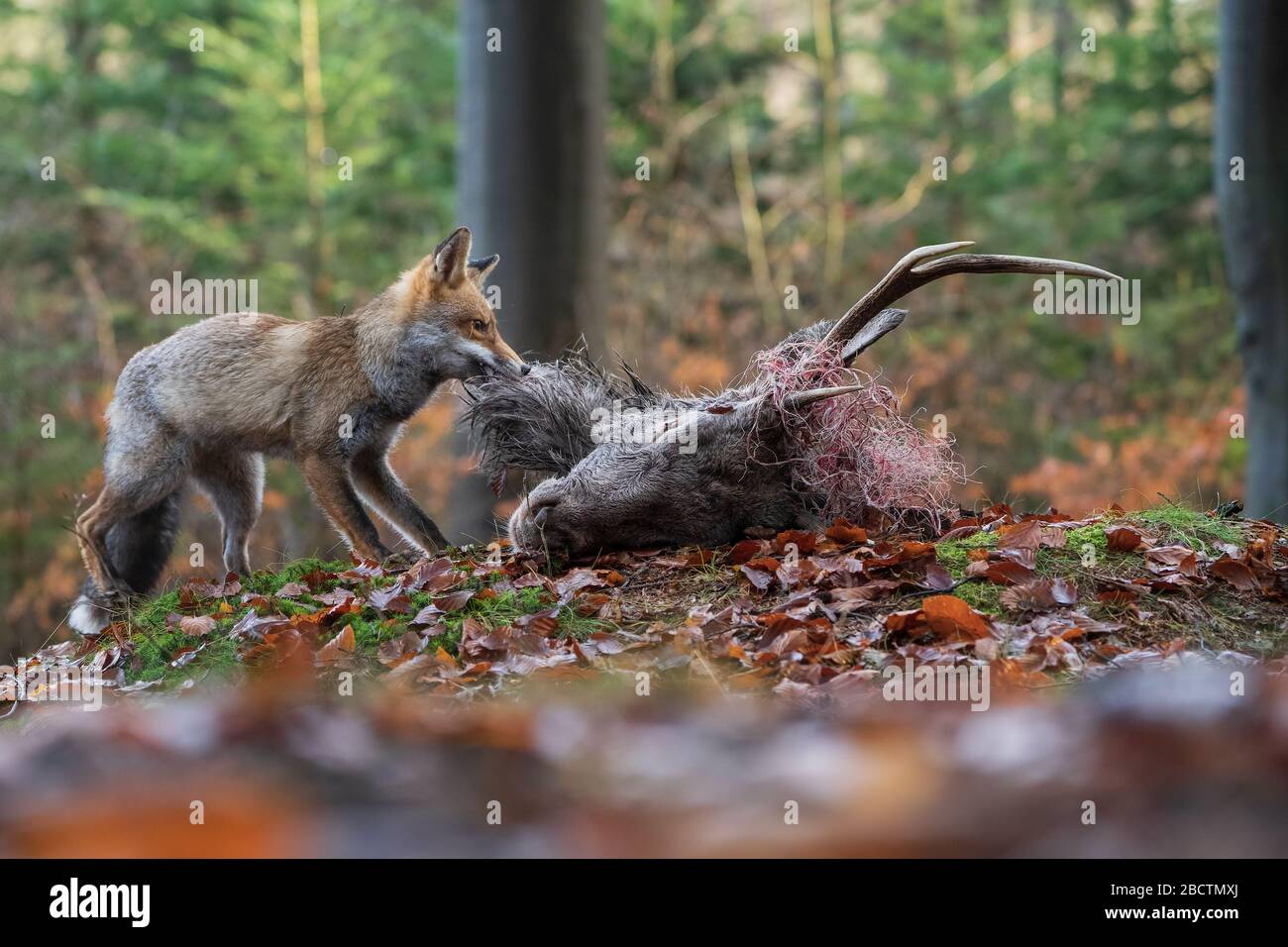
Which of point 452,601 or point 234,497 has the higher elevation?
point 234,497

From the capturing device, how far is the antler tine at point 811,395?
4.73 meters

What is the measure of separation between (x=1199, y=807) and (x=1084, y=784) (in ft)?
0.48

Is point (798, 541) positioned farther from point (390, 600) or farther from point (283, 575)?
point (283, 575)

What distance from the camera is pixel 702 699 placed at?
11.0 ft

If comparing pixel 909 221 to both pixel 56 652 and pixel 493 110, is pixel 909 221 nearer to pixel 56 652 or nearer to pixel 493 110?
pixel 493 110

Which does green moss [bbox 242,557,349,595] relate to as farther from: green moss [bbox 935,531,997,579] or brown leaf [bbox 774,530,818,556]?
green moss [bbox 935,531,997,579]

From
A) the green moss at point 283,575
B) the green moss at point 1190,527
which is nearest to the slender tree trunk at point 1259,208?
the green moss at point 1190,527

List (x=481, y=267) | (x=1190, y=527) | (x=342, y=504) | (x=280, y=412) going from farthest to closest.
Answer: (x=481, y=267) < (x=280, y=412) < (x=342, y=504) < (x=1190, y=527)

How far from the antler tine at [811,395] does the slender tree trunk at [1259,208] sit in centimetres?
570

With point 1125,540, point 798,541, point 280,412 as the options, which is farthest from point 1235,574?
point 280,412

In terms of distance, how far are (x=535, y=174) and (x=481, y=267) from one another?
117 cm

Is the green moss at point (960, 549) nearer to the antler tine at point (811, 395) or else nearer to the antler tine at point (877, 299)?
the antler tine at point (811, 395)

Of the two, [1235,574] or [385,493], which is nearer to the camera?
[1235,574]

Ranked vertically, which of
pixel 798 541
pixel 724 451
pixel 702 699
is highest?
pixel 724 451
